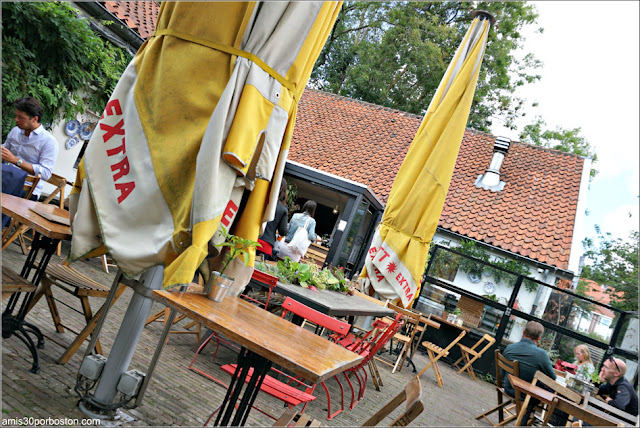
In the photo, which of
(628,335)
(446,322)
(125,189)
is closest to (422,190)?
(125,189)

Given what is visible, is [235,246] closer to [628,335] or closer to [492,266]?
[492,266]

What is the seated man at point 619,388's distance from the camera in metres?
6.68

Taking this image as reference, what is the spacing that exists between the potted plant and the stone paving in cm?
95

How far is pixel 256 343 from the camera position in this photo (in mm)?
2434

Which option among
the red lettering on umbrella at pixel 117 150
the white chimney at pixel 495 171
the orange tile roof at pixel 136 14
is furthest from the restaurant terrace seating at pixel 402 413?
the white chimney at pixel 495 171

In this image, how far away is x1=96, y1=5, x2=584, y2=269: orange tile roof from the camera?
14047mm

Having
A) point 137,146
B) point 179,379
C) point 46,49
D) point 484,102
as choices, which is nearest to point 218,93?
point 137,146

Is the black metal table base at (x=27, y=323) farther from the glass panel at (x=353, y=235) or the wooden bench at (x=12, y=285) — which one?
the glass panel at (x=353, y=235)

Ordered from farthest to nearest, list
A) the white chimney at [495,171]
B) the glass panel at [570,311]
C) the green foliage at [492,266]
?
the white chimney at [495,171], the green foliage at [492,266], the glass panel at [570,311]

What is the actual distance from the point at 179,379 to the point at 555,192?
47.2 ft

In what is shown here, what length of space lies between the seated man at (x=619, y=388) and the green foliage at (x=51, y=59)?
8.60 metres

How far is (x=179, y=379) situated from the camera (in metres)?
4.43

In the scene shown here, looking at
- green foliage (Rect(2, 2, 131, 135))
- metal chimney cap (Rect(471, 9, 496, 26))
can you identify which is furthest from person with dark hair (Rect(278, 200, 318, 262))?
metal chimney cap (Rect(471, 9, 496, 26))

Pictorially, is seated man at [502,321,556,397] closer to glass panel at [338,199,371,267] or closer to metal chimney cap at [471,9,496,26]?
metal chimney cap at [471,9,496,26]
